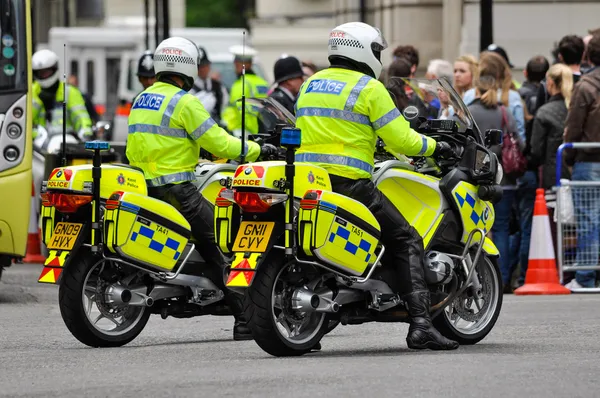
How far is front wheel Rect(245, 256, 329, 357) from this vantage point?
9.71 m

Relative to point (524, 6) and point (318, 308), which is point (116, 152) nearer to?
point (524, 6)

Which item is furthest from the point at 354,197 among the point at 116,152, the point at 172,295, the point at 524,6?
the point at 524,6

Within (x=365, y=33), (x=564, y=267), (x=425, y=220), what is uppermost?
(x=365, y=33)

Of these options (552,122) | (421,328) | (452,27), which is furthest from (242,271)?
(452,27)

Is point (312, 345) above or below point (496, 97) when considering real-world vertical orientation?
below

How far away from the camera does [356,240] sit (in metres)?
10.0

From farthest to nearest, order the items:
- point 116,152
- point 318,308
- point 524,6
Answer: point 524,6 < point 116,152 < point 318,308

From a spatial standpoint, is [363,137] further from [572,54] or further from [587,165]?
[572,54]

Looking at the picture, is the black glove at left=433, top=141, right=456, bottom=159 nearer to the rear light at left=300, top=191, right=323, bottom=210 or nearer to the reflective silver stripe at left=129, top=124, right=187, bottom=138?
the rear light at left=300, top=191, right=323, bottom=210

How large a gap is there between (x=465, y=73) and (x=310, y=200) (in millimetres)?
6854

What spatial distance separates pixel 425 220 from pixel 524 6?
1394cm

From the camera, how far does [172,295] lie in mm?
11297

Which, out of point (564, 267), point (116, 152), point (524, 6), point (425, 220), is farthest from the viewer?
point (524, 6)

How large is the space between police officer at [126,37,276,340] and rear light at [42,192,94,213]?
2.12 feet
